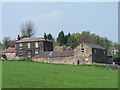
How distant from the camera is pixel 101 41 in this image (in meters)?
130

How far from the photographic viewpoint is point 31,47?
97.7 meters

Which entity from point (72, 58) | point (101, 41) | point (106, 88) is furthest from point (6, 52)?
point (106, 88)

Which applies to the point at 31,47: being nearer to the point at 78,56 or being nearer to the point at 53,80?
the point at 78,56

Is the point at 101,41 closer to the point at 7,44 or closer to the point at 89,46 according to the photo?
the point at 7,44

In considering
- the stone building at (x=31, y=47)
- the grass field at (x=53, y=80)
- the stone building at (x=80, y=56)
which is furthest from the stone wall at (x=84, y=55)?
the grass field at (x=53, y=80)

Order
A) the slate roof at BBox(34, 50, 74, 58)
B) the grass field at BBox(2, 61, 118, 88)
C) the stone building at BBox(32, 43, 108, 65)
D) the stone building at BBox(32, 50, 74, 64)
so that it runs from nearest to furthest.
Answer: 1. the grass field at BBox(2, 61, 118, 88)
2. the stone building at BBox(32, 43, 108, 65)
3. the stone building at BBox(32, 50, 74, 64)
4. the slate roof at BBox(34, 50, 74, 58)

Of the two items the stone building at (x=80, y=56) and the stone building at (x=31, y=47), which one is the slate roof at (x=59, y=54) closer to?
the stone building at (x=80, y=56)

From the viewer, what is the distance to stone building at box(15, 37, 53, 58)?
96.4 meters

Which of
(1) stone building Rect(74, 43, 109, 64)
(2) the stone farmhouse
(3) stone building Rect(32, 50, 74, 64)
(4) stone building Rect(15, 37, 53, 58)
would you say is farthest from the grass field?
(4) stone building Rect(15, 37, 53, 58)

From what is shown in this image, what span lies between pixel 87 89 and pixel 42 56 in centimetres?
6510

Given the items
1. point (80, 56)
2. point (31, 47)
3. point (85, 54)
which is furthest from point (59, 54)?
point (31, 47)

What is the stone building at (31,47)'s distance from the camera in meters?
96.4

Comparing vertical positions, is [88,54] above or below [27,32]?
below

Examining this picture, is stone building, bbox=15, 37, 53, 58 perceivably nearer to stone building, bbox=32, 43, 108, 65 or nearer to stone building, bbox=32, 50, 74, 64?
stone building, bbox=32, 50, 74, 64
